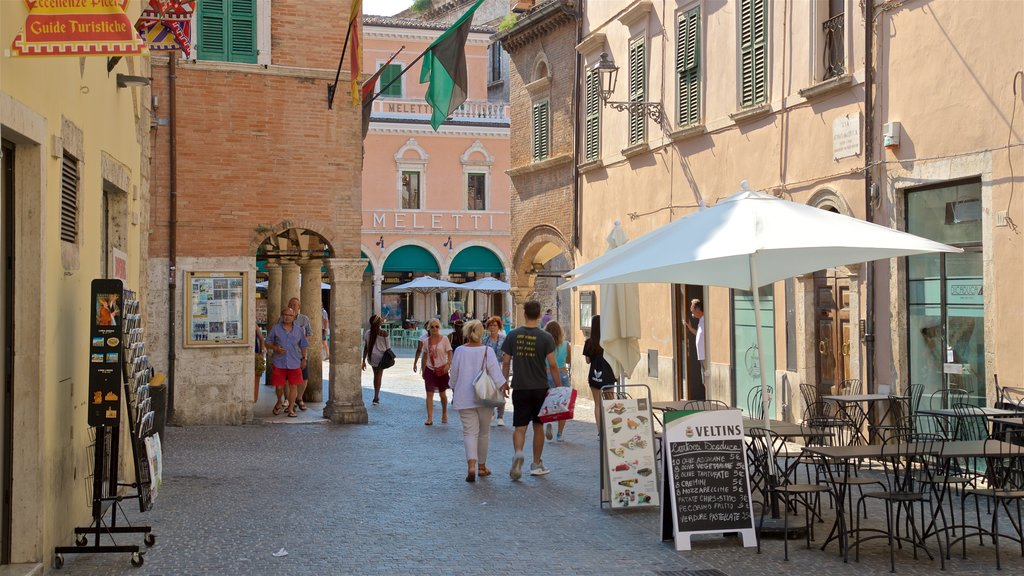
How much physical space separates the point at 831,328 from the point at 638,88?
7308 mm

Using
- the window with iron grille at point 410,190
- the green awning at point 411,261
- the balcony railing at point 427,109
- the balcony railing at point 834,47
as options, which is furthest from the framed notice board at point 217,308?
the green awning at point 411,261

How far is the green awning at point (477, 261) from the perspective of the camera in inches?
1853

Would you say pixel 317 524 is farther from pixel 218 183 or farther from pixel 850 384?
pixel 218 183

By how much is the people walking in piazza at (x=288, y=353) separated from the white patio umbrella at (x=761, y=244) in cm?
953

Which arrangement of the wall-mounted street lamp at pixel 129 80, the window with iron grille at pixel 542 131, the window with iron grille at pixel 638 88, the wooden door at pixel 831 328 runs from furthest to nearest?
1. the window with iron grille at pixel 542 131
2. the window with iron grille at pixel 638 88
3. the wooden door at pixel 831 328
4. the wall-mounted street lamp at pixel 129 80

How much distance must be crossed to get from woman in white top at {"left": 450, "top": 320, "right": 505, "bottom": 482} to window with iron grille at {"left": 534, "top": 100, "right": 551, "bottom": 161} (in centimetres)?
1347

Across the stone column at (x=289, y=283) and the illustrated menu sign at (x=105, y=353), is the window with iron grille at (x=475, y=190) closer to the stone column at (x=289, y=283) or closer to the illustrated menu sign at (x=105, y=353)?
the stone column at (x=289, y=283)

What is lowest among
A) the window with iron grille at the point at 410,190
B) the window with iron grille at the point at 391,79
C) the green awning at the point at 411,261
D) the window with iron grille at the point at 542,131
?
the green awning at the point at 411,261

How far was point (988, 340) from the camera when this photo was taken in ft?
37.4

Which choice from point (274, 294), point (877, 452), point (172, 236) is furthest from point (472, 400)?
point (274, 294)

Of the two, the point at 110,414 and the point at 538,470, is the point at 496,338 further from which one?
the point at 110,414

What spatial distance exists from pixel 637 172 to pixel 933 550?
13.1 meters

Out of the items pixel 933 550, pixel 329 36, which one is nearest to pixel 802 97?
pixel 329 36

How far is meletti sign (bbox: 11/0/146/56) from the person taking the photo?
6242 mm
